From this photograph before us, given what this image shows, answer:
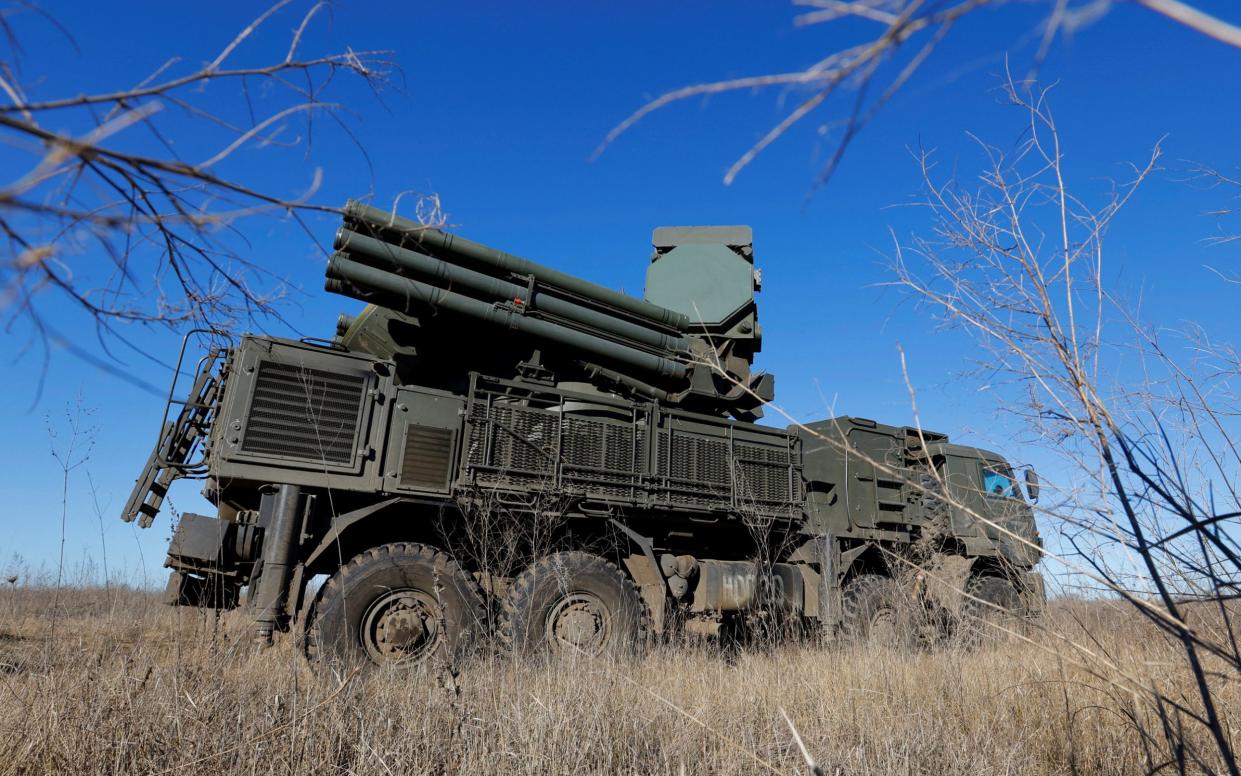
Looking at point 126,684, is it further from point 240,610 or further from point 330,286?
point 330,286

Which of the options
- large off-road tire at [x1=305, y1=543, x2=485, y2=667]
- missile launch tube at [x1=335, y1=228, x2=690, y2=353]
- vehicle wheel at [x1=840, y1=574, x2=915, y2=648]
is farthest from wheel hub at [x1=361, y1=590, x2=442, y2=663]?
vehicle wheel at [x1=840, y1=574, x2=915, y2=648]

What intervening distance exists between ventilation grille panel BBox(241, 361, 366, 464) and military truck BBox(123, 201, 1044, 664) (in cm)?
2

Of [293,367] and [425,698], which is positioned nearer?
[425,698]

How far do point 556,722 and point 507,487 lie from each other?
3.46 meters

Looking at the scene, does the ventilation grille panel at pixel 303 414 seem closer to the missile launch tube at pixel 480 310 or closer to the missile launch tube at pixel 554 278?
the missile launch tube at pixel 480 310

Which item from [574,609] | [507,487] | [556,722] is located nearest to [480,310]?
[507,487]

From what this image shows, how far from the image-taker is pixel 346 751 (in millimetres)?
3318

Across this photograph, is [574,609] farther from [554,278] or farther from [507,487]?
[554,278]

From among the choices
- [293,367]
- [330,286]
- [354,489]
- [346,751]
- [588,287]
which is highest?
[588,287]

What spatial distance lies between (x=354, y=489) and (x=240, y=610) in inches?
50.9

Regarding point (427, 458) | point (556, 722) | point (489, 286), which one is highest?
point (489, 286)

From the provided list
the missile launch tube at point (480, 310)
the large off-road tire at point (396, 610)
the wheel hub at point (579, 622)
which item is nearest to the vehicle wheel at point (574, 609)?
the wheel hub at point (579, 622)

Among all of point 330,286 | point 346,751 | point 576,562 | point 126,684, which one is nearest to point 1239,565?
point 346,751

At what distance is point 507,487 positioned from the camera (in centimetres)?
698
